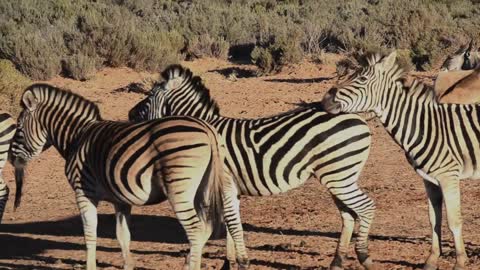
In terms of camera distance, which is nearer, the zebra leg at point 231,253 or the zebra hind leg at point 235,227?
the zebra hind leg at point 235,227

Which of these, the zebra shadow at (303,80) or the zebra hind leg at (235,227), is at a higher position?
the zebra hind leg at (235,227)

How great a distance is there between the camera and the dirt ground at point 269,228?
9883mm

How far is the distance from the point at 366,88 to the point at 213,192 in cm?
A: 178

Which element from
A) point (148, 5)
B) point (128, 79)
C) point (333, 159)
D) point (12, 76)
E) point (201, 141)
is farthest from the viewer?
point (148, 5)

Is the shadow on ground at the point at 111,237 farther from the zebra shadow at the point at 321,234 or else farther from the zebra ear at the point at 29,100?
the zebra ear at the point at 29,100

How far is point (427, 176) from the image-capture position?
8750mm

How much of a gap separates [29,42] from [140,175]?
18245 millimetres

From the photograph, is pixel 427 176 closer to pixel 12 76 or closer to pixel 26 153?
pixel 26 153

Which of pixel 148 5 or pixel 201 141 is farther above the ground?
pixel 201 141

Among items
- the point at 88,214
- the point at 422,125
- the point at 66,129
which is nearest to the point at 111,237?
the point at 66,129

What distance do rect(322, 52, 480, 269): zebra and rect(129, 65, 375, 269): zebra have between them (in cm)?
23

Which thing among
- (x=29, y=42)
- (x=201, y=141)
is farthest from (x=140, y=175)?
(x=29, y=42)

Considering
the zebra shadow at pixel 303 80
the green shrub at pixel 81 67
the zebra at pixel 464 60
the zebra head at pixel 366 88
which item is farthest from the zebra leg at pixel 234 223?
the green shrub at pixel 81 67

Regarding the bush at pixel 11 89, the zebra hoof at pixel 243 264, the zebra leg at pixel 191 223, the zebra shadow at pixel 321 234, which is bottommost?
the bush at pixel 11 89
